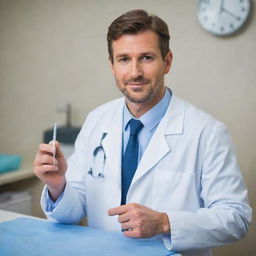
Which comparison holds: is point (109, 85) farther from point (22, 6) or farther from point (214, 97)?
point (22, 6)

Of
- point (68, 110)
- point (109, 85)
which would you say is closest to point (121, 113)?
point (109, 85)

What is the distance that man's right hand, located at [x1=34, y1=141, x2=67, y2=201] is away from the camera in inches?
48.6

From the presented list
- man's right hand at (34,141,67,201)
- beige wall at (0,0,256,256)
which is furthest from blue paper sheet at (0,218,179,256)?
beige wall at (0,0,256,256)

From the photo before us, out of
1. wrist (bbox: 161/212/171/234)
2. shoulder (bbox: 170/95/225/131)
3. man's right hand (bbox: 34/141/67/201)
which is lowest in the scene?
wrist (bbox: 161/212/171/234)

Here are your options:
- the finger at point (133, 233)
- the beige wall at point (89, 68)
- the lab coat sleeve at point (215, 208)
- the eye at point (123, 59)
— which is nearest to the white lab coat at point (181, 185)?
the lab coat sleeve at point (215, 208)

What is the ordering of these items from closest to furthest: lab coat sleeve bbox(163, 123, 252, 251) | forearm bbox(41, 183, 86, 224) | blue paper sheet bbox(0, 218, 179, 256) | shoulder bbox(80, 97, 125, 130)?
blue paper sheet bbox(0, 218, 179, 256), lab coat sleeve bbox(163, 123, 252, 251), forearm bbox(41, 183, 86, 224), shoulder bbox(80, 97, 125, 130)

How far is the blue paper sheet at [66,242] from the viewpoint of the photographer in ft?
3.39

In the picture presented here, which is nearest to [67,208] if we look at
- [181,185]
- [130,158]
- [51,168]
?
[51,168]

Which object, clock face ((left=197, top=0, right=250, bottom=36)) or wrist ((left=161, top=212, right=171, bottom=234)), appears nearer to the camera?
wrist ((left=161, top=212, right=171, bottom=234))

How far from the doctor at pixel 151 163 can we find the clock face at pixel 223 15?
0.72 meters

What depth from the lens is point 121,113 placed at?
60.9 inches

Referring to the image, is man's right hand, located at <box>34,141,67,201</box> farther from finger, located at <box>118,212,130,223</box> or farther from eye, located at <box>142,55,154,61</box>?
eye, located at <box>142,55,154,61</box>

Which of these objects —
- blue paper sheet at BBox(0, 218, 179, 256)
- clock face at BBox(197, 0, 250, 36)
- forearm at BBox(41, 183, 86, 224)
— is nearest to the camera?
blue paper sheet at BBox(0, 218, 179, 256)

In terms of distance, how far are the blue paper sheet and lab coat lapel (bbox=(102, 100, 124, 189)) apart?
250mm
